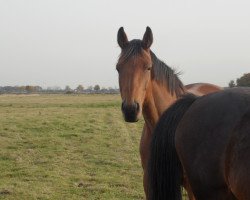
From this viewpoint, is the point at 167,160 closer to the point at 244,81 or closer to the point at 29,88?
the point at 244,81

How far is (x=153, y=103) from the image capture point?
191 inches

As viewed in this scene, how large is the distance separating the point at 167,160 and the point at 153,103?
65.1 inches

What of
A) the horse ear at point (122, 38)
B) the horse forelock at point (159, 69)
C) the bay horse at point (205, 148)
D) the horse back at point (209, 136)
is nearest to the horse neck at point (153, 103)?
the horse forelock at point (159, 69)

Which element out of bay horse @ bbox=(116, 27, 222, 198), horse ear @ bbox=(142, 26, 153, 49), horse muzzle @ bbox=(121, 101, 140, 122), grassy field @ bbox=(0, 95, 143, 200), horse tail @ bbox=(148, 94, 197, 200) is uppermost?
horse ear @ bbox=(142, 26, 153, 49)

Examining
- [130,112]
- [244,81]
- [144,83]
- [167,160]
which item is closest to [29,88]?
[244,81]

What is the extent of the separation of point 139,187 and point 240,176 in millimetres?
5556

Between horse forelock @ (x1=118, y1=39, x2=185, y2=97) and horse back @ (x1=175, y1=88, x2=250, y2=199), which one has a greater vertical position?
horse forelock @ (x1=118, y1=39, x2=185, y2=97)

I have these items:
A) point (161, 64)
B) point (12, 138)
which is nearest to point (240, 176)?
point (161, 64)

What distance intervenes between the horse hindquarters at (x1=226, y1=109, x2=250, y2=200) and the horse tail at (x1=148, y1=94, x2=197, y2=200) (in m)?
0.64

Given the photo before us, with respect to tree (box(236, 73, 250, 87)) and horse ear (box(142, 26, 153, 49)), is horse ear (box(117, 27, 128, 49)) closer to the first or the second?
horse ear (box(142, 26, 153, 49))

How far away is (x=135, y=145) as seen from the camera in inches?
536

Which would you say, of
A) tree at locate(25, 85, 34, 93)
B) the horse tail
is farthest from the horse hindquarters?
tree at locate(25, 85, 34, 93)

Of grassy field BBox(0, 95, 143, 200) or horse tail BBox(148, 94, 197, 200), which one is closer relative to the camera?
horse tail BBox(148, 94, 197, 200)

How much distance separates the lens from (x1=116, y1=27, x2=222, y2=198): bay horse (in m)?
4.41
